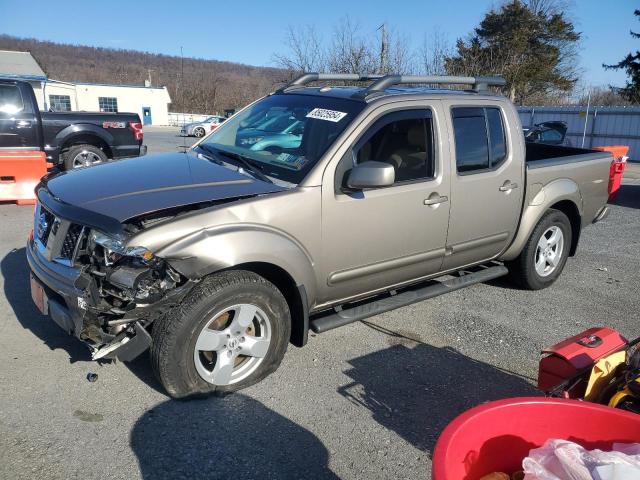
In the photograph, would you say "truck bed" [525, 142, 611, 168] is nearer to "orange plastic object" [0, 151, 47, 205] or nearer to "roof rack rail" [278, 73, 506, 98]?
"roof rack rail" [278, 73, 506, 98]

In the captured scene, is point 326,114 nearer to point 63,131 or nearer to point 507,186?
point 507,186

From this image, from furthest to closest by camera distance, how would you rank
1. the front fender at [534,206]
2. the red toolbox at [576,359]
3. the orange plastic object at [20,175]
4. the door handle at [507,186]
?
the orange plastic object at [20,175]
the front fender at [534,206]
the door handle at [507,186]
the red toolbox at [576,359]

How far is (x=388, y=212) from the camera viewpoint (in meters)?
3.78

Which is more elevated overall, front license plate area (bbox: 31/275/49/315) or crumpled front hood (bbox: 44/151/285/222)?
crumpled front hood (bbox: 44/151/285/222)

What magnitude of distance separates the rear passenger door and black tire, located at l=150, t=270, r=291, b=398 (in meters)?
1.80

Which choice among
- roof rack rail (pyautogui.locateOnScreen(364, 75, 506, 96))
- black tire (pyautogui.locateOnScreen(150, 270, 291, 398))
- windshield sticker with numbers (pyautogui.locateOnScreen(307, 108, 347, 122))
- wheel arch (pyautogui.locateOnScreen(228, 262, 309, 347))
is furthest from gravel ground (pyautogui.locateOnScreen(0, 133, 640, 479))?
roof rack rail (pyautogui.locateOnScreen(364, 75, 506, 96))

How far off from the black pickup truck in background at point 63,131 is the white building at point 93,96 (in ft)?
130

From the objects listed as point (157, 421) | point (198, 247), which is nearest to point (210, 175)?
point (198, 247)

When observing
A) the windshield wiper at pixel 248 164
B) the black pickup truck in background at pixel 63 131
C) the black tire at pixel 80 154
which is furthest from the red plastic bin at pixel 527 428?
the black tire at pixel 80 154

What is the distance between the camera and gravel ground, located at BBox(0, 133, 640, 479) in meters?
2.68

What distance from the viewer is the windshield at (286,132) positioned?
3.66 m

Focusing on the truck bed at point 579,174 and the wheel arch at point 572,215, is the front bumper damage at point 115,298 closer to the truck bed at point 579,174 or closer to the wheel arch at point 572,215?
the truck bed at point 579,174

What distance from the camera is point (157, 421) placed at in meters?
2.97

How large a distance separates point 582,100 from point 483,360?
1714 inches
